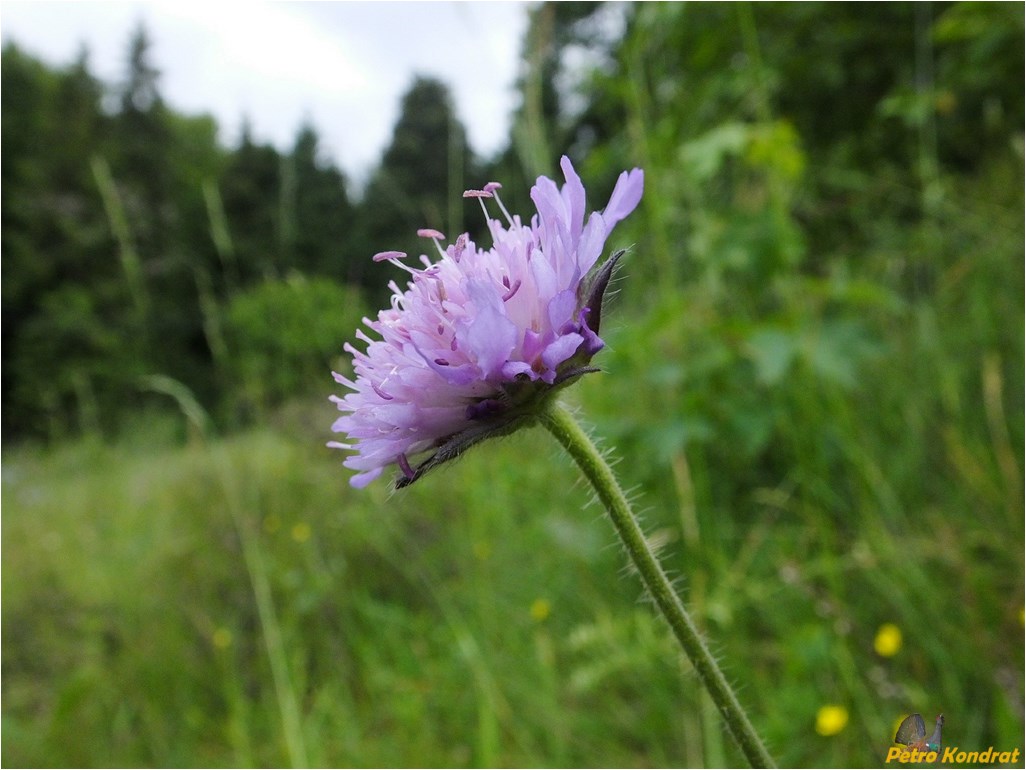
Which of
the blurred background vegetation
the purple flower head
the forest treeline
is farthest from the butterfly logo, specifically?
the forest treeline

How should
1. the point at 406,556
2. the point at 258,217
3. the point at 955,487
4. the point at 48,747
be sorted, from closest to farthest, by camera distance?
1. the point at 955,487
2. the point at 48,747
3. the point at 406,556
4. the point at 258,217

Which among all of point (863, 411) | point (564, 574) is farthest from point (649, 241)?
point (564, 574)

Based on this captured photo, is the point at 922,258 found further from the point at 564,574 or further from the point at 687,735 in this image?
the point at 687,735

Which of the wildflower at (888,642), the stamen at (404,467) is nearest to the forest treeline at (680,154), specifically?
the wildflower at (888,642)

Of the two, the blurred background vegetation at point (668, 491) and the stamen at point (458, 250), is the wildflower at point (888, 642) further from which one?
the stamen at point (458, 250)

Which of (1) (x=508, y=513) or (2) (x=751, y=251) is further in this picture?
(1) (x=508, y=513)

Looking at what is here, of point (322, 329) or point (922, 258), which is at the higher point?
point (322, 329)

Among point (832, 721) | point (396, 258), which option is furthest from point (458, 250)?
point (832, 721)

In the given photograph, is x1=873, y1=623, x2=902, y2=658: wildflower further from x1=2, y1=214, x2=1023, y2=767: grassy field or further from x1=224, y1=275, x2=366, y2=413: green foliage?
x1=224, y1=275, x2=366, y2=413: green foliage
